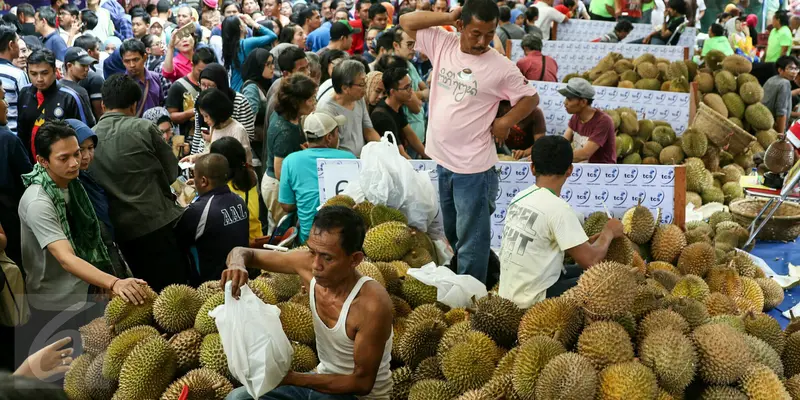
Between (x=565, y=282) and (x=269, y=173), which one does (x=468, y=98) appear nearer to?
(x=565, y=282)

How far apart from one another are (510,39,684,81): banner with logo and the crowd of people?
9.05ft

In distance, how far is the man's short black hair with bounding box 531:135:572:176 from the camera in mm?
3205

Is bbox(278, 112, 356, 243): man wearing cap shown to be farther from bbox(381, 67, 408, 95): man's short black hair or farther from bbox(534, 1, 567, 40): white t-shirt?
bbox(534, 1, 567, 40): white t-shirt

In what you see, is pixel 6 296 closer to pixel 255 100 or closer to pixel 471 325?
pixel 471 325

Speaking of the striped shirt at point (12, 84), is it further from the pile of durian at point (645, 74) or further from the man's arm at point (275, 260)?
the pile of durian at point (645, 74)

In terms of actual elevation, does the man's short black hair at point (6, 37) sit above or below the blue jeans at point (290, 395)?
above

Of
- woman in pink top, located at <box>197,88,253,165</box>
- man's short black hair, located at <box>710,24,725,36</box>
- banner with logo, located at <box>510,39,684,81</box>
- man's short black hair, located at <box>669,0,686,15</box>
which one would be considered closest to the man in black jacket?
woman in pink top, located at <box>197,88,253,165</box>

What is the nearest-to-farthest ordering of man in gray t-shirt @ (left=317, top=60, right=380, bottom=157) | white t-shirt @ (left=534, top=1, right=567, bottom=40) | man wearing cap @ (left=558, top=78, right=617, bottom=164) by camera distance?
man in gray t-shirt @ (left=317, top=60, right=380, bottom=157)
man wearing cap @ (left=558, top=78, right=617, bottom=164)
white t-shirt @ (left=534, top=1, right=567, bottom=40)

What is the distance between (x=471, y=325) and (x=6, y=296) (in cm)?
209

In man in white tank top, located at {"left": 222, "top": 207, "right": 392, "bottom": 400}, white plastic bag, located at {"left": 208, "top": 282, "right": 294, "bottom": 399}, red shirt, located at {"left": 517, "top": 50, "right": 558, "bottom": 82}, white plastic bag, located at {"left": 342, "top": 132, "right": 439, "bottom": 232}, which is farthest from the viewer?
red shirt, located at {"left": 517, "top": 50, "right": 558, "bottom": 82}

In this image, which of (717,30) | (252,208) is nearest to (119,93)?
(252,208)

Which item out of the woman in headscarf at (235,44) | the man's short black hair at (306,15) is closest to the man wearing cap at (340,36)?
the woman in headscarf at (235,44)

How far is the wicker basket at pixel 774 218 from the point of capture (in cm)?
561

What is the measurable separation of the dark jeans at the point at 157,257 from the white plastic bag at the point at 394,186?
1.03 meters
